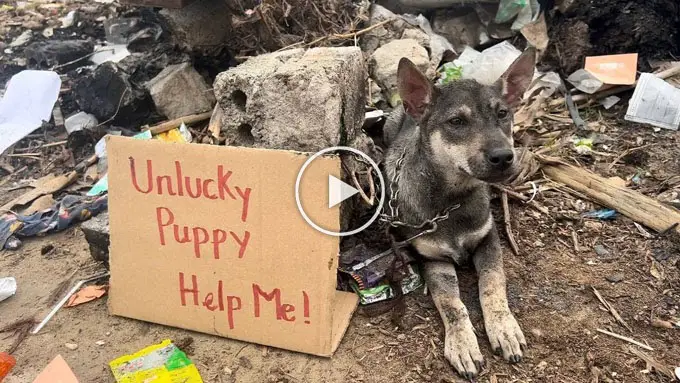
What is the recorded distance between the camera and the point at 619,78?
5.38m

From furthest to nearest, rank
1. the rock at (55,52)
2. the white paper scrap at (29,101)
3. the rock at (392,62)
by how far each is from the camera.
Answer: the rock at (55,52), the white paper scrap at (29,101), the rock at (392,62)

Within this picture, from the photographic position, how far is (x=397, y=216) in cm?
372

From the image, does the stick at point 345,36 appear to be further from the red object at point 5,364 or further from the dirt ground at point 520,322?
the red object at point 5,364

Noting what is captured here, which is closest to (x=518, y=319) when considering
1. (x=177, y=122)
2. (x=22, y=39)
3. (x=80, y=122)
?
(x=177, y=122)

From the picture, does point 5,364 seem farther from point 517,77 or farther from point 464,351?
point 517,77

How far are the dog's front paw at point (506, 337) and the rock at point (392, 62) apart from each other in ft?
8.50

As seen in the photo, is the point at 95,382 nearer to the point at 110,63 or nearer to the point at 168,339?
the point at 168,339

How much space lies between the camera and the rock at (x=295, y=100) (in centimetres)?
361

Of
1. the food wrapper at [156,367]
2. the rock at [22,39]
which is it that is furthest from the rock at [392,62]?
the rock at [22,39]

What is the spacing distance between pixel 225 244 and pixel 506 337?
1668 mm

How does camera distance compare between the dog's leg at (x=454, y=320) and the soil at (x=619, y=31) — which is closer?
the dog's leg at (x=454, y=320)

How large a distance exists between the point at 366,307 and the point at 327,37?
9.35ft

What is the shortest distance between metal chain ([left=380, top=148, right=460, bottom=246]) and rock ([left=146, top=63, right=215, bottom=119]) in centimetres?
241

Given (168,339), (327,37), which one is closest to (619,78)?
(327,37)
